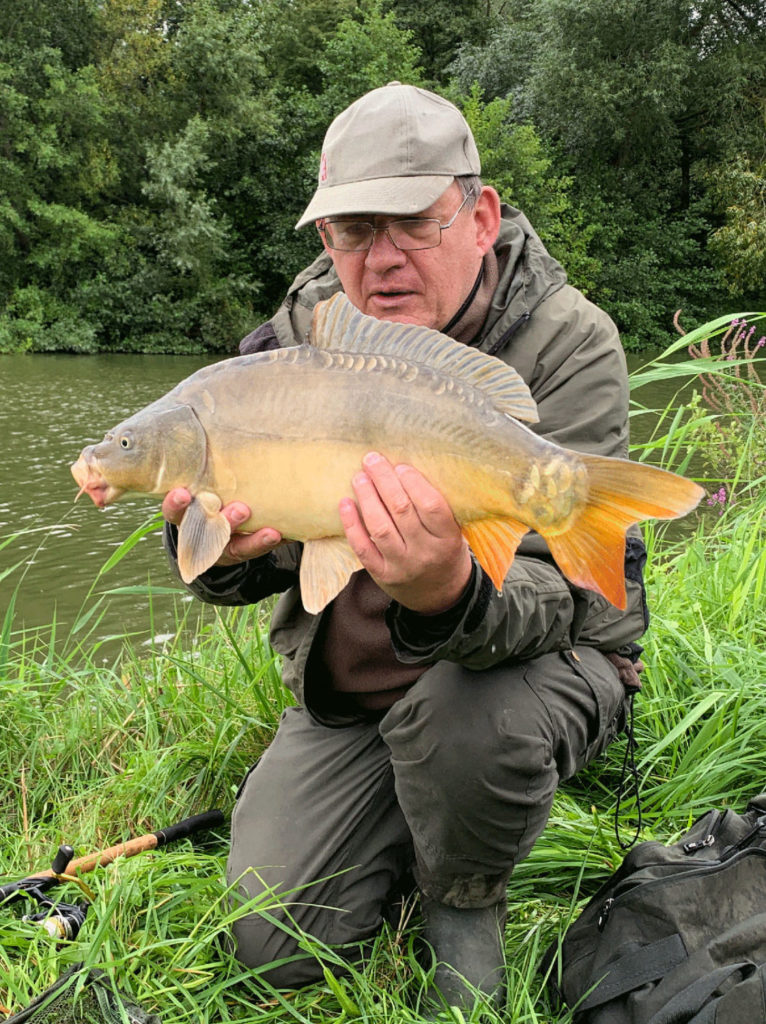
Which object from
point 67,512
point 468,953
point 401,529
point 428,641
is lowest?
point 67,512

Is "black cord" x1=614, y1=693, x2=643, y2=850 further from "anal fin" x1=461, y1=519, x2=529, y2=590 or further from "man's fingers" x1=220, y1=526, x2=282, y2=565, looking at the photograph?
"man's fingers" x1=220, y1=526, x2=282, y2=565

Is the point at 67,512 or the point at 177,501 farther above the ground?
the point at 177,501

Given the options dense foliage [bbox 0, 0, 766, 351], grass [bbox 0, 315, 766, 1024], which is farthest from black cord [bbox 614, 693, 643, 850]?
dense foliage [bbox 0, 0, 766, 351]

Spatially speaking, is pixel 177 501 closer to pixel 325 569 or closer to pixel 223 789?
pixel 325 569

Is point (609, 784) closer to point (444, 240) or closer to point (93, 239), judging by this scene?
point (444, 240)

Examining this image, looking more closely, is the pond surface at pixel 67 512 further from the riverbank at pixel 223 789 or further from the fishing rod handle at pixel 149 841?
the fishing rod handle at pixel 149 841

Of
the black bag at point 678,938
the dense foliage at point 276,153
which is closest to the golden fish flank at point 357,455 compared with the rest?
the black bag at point 678,938

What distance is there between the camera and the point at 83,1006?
141 centimetres

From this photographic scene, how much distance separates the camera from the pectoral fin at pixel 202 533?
1.48m

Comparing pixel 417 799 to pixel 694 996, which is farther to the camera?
pixel 417 799

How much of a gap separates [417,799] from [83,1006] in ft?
2.00

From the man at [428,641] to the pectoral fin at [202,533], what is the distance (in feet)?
0.10

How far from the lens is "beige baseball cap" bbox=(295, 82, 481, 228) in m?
1.87

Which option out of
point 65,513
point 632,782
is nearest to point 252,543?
point 632,782
